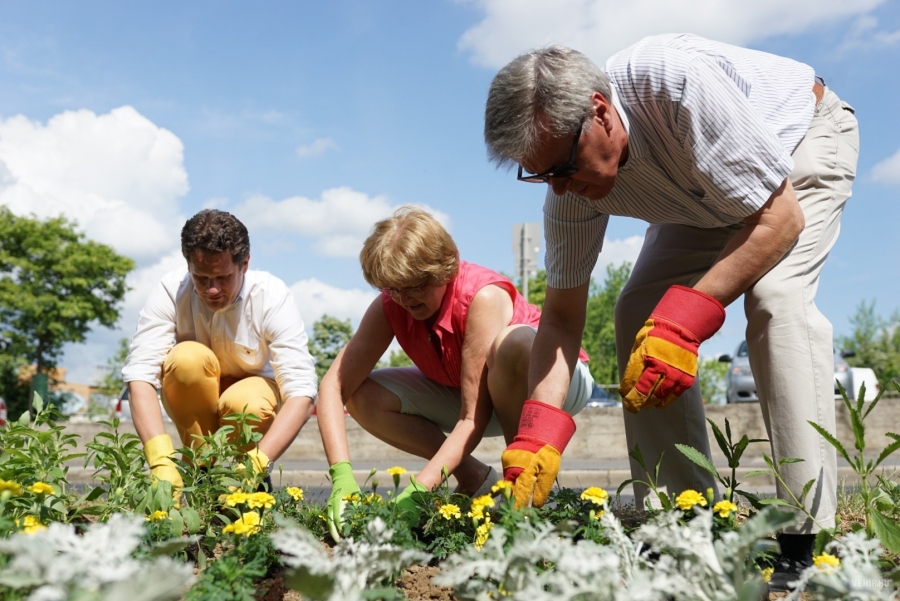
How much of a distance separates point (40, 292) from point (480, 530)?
25405 millimetres

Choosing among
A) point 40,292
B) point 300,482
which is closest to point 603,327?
point 40,292

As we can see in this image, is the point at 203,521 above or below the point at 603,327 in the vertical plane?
below

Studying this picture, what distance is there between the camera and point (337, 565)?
4.14ft

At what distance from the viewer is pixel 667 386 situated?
1.98 metres

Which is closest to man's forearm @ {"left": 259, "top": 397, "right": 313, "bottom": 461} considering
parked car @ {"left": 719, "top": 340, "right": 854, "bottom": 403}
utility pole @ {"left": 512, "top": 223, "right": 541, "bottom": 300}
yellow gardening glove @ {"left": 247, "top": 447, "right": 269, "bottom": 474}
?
yellow gardening glove @ {"left": 247, "top": 447, "right": 269, "bottom": 474}

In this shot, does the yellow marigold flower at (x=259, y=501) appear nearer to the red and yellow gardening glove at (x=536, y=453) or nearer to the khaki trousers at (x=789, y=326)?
the red and yellow gardening glove at (x=536, y=453)

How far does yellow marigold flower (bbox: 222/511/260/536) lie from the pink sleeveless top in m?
1.34

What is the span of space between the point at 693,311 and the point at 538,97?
0.67m

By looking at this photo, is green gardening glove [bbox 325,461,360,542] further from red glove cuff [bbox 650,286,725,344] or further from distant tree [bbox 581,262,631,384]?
distant tree [bbox 581,262,631,384]

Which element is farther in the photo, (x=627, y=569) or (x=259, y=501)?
(x=259, y=501)

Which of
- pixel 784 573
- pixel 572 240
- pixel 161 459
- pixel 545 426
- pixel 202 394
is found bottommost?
pixel 784 573

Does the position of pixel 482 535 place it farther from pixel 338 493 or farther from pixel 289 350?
pixel 289 350

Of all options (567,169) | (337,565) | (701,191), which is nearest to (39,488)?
(337,565)

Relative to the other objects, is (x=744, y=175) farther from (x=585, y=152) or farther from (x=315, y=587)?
(x=315, y=587)
